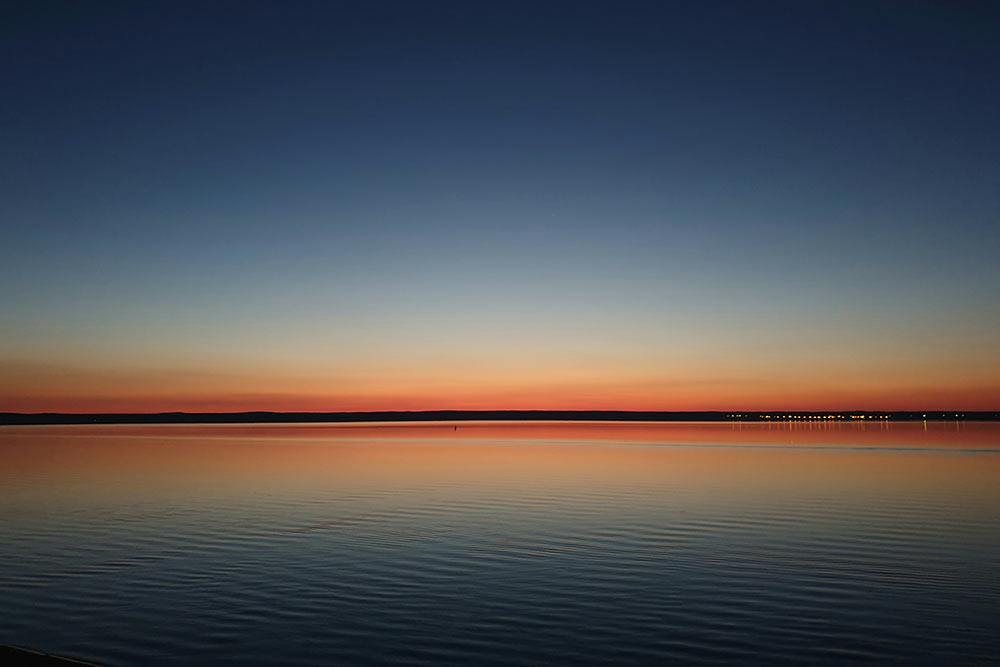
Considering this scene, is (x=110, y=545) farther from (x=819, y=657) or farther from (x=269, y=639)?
(x=819, y=657)

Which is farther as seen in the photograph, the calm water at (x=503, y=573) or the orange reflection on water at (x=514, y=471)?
the orange reflection on water at (x=514, y=471)

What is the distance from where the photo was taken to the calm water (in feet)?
48.9

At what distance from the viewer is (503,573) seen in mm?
21203

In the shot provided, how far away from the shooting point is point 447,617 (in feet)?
54.9

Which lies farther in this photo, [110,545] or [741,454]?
[741,454]

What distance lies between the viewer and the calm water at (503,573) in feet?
48.9

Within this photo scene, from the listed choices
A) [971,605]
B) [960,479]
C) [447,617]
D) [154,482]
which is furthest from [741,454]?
[447,617]

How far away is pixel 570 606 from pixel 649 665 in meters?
4.08

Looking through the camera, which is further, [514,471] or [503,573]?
[514,471]

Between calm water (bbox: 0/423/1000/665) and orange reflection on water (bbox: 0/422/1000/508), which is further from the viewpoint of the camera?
orange reflection on water (bbox: 0/422/1000/508)

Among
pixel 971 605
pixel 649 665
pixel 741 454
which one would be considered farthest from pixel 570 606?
pixel 741 454

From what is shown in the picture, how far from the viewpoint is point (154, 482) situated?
4784cm

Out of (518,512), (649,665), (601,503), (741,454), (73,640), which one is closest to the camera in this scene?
(649,665)

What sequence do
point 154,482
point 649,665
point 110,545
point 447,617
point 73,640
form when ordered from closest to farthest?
point 649,665 < point 73,640 < point 447,617 < point 110,545 < point 154,482
